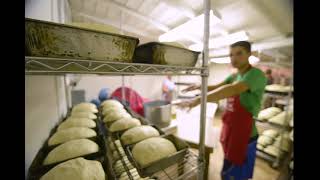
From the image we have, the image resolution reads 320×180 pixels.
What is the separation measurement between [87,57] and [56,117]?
0.93 m

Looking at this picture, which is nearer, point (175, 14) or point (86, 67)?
point (86, 67)


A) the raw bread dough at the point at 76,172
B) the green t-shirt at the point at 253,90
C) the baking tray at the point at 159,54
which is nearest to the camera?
the raw bread dough at the point at 76,172

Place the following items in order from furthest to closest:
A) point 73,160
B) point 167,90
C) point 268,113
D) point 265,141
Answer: point 167,90 → point 268,113 → point 265,141 → point 73,160

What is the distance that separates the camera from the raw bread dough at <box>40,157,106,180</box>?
436mm

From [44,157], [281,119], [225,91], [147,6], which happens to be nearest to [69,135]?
[44,157]

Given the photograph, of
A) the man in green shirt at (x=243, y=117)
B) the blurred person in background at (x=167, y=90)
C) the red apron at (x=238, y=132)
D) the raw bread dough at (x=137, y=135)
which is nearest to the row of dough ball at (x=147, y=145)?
the raw bread dough at (x=137, y=135)

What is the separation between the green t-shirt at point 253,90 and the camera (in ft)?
3.40

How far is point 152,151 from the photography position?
624 mm

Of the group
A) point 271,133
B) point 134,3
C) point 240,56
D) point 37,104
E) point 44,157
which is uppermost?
point 134,3

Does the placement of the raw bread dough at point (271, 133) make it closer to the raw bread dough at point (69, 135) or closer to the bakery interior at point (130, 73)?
the bakery interior at point (130, 73)

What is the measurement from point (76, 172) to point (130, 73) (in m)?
0.39

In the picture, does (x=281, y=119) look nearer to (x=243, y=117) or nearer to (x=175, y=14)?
(x=243, y=117)

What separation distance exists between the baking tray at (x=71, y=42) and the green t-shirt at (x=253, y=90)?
39.2 inches

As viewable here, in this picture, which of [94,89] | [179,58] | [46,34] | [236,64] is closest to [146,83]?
[94,89]
